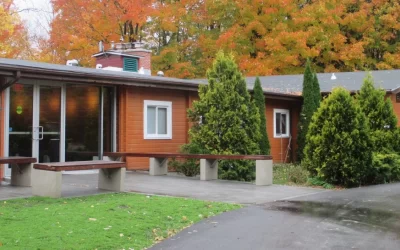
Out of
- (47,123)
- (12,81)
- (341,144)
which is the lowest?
(341,144)

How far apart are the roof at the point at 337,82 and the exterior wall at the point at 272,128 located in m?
0.59

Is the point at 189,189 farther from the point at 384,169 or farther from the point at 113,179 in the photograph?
the point at 384,169

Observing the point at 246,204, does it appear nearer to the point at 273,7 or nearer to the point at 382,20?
the point at 273,7

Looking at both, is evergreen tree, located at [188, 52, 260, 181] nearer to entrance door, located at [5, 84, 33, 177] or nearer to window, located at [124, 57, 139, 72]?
entrance door, located at [5, 84, 33, 177]

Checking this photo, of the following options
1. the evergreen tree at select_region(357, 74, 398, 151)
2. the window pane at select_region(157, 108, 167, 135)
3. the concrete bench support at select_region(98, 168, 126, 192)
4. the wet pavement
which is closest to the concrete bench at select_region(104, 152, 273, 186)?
the window pane at select_region(157, 108, 167, 135)

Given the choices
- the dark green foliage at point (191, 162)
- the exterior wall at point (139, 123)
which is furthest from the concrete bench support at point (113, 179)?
the exterior wall at point (139, 123)

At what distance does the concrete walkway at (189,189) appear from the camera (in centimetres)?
1130

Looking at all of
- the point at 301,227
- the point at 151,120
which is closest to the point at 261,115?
the point at 151,120

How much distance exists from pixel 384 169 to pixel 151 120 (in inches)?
299

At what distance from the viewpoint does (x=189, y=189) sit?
12.7 m

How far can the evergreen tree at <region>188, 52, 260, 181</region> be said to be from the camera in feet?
52.5

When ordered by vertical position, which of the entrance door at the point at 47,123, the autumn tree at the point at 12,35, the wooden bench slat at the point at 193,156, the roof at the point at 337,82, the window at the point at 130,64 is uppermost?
the autumn tree at the point at 12,35

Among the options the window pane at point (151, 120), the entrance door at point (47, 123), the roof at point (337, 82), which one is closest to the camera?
the entrance door at point (47, 123)

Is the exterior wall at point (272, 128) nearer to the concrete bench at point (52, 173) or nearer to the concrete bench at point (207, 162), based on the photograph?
the concrete bench at point (207, 162)
